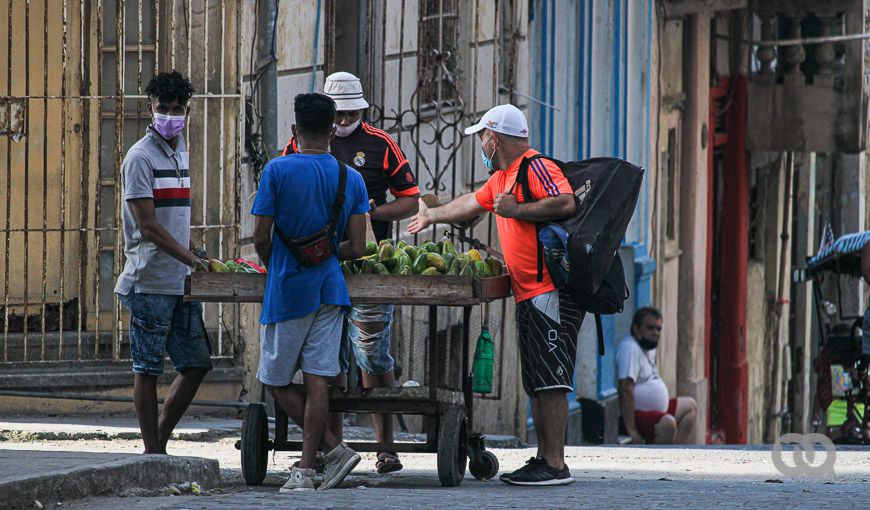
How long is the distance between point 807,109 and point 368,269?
48.9 feet

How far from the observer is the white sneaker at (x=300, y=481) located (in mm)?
7359

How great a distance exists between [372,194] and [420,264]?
0.87m

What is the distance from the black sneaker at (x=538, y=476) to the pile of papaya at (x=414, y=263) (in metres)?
0.89

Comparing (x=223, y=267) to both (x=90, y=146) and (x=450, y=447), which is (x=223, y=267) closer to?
(x=450, y=447)

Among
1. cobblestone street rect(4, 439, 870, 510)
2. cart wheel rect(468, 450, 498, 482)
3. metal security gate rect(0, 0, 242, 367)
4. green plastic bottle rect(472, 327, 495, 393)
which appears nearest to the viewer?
cobblestone street rect(4, 439, 870, 510)

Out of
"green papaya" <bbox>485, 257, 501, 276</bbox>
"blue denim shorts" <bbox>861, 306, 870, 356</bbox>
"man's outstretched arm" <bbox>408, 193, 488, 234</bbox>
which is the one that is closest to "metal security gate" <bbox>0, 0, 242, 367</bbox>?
"man's outstretched arm" <bbox>408, 193, 488, 234</bbox>

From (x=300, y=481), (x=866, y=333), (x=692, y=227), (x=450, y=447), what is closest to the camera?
(x=300, y=481)

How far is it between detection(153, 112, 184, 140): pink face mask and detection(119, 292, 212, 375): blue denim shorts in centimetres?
72

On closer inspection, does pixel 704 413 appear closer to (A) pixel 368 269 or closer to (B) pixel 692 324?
(B) pixel 692 324

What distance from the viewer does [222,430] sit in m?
10.2

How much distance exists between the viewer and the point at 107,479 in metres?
6.66

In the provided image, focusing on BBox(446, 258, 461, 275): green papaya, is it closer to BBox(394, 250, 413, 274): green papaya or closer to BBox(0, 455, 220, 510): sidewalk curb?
BBox(394, 250, 413, 274): green papaya

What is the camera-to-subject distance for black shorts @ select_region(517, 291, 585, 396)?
26.1 ft

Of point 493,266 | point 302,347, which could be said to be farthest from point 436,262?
point 302,347
